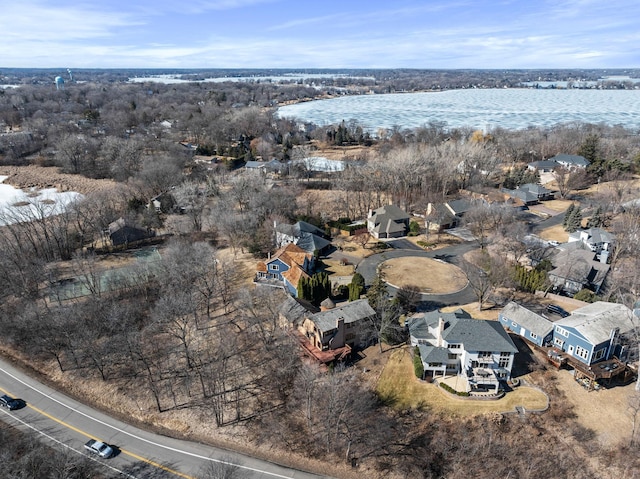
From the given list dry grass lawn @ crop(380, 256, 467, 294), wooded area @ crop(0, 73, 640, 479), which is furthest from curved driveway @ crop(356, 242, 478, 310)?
wooded area @ crop(0, 73, 640, 479)

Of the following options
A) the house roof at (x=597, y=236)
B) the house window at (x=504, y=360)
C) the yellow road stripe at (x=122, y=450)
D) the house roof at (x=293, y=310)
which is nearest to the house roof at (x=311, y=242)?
the house roof at (x=293, y=310)

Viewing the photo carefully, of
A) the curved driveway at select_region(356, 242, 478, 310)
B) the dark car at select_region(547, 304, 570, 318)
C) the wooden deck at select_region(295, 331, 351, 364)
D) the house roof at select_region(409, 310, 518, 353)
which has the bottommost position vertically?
the wooden deck at select_region(295, 331, 351, 364)

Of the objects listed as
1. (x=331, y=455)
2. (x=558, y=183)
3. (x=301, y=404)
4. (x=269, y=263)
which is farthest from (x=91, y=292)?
(x=558, y=183)

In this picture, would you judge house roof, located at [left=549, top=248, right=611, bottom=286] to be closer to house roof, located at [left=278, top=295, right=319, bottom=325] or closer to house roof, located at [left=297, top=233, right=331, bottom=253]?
house roof, located at [left=297, top=233, right=331, bottom=253]

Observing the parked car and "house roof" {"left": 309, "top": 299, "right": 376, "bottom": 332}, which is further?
"house roof" {"left": 309, "top": 299, "right": 376, "bottom": 332}

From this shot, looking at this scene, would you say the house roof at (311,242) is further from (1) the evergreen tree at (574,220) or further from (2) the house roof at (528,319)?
(1) the evergreen tree at (574,220)

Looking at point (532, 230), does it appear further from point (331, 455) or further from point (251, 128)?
point (251, 128)

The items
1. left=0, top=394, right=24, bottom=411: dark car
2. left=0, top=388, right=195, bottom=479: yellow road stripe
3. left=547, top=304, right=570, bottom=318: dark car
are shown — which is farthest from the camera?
left=547, top=304, right=570, bottom=318: dark car
